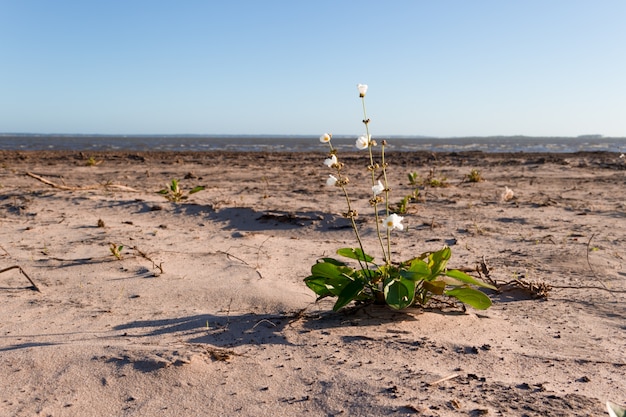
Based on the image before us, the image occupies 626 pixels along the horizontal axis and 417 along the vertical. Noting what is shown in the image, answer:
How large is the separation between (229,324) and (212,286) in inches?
27.9

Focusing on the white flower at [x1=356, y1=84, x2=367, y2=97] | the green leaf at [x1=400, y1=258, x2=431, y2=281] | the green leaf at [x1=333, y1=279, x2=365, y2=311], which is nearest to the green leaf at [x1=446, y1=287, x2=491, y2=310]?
the green leaf at [x1=400, y1=258, x2=431, y2=281]

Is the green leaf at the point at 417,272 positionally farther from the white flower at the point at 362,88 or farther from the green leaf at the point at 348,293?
the white flower at the point at 362,88

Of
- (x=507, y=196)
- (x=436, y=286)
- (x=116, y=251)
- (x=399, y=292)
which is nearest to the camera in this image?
(x=399, y=292)

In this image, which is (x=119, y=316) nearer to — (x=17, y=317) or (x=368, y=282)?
(x=17, y=317)

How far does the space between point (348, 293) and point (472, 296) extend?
632 mm

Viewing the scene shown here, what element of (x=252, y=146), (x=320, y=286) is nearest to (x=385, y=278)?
(x=320, y=286)

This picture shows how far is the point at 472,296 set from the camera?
8.79ft

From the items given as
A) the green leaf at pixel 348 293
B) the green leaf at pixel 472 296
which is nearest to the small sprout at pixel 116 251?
Result: the green leaf at pixel 348 293

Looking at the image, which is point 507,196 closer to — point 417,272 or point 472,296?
point 472,296

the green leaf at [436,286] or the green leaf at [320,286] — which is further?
the green leaf at [320,286]

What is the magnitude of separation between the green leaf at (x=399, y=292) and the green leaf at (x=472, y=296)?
0.29 metres

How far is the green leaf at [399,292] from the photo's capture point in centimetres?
248

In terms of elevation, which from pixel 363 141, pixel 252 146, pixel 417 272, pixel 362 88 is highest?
pixel 362 88

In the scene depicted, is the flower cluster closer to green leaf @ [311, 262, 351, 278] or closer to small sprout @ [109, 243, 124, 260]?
green leaf @ [311, 262, 351, 278]
